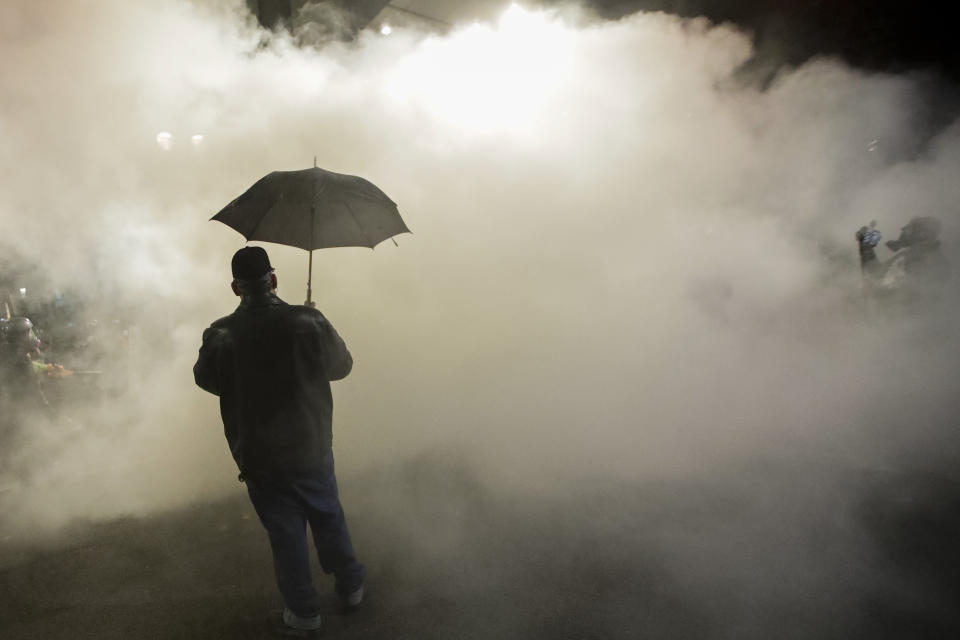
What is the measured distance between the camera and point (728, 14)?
20.8 feet

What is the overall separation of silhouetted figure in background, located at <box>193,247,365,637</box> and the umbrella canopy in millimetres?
439

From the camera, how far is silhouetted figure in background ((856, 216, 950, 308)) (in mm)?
5773

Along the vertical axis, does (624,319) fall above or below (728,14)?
below

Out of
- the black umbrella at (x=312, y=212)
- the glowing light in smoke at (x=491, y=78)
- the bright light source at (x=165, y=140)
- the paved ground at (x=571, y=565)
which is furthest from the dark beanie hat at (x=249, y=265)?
the glowing light in smoke at (x=491, y=78)

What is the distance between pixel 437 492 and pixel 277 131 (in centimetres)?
377

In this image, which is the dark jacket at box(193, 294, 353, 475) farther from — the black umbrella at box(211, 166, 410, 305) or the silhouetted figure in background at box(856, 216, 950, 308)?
the silhouetted figure in background at box(856, 216, 950, 308)

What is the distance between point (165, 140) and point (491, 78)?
10.6 feet

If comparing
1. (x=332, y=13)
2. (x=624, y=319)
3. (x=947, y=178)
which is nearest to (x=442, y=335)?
(x=624, y=319)

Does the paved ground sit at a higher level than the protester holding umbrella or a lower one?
lower

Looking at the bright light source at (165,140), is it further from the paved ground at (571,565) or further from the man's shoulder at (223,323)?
the man's shoulder at (223,323)

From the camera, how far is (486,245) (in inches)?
228

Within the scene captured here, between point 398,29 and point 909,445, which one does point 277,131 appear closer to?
point 398,29

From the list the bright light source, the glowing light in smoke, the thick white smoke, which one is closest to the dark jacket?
the thick white smoke

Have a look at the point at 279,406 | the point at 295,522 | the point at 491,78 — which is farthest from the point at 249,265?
the point at 491,78
